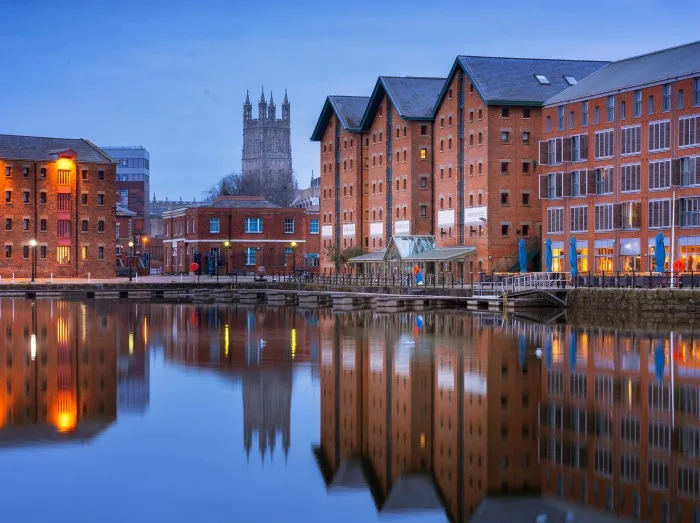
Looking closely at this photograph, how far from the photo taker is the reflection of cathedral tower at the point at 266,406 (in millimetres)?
24891

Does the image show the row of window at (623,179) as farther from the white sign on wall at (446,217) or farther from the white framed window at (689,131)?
the white sign on wall at (446,217)

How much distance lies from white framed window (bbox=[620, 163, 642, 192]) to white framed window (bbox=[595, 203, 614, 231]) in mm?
1747

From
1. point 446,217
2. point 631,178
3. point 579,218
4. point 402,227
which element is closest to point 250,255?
point 402,227

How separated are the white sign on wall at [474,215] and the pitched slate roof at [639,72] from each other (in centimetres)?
946

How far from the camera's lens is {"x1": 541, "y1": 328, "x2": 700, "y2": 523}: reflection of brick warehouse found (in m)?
19.5

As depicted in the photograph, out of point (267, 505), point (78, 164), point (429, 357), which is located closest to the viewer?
point (267, 505)

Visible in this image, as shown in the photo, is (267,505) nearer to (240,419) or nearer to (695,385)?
(240,419)

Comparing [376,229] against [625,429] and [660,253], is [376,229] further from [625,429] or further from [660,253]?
[625,429]

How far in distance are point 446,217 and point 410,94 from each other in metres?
12.5

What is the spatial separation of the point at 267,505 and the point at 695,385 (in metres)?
17.5

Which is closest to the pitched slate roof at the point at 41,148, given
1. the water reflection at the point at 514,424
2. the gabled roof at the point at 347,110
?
the gabled roof at the point at 347,110

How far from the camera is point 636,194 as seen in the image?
248 feet

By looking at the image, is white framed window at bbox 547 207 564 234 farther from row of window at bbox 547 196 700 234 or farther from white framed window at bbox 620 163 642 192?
white framed window at bbox 620 163 642 192

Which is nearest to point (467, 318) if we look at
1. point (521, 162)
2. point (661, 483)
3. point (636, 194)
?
point (636, 194)
